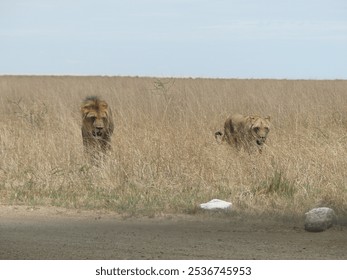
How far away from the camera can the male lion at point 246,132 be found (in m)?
10.4

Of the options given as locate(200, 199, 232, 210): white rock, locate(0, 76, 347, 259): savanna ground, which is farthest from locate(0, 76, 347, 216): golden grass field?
locate(200, 199, 232, 210): white rock

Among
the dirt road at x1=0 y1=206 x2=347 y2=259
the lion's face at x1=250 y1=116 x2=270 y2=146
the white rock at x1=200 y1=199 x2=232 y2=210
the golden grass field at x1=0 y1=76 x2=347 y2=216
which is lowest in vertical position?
the dirt road at x1=0 y1=206 x2=347 y2=259

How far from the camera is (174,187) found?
8.46 m

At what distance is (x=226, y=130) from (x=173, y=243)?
215 inches

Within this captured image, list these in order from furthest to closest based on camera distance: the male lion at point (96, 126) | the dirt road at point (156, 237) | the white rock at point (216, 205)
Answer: the male lion at point (96, 126), the white rock at point (216, 205), the dirt road at point (156, 237)

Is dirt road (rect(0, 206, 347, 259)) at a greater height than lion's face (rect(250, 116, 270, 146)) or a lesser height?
lesser

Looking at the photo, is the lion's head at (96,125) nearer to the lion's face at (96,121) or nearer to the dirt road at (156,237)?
the lion's face at (96,121)

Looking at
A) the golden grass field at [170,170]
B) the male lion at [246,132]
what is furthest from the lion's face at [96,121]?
the male lion at [246,132]

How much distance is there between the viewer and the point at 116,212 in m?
7.68

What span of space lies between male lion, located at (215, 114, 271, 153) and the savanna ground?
198mm

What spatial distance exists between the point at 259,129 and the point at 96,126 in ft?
7.45

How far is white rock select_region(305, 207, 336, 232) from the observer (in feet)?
22.2

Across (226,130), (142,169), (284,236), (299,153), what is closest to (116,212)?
(142,169)

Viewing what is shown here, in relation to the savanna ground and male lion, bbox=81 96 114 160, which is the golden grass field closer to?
the savanna ground
